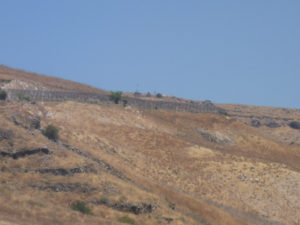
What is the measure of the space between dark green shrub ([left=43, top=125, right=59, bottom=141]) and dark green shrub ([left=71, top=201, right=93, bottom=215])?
1796cm

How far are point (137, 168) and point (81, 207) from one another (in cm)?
2282

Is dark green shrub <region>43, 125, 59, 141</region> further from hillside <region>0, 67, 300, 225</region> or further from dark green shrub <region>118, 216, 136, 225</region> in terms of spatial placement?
dark green shrub <region>118, 216, 136, 225</region>

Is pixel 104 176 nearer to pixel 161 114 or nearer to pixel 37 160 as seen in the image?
pixel 37 160

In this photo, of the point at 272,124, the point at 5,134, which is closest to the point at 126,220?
the point at 5,134

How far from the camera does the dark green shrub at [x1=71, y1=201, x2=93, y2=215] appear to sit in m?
34.7

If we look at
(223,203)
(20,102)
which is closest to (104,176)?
(223,203)

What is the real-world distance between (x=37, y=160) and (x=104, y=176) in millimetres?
5363

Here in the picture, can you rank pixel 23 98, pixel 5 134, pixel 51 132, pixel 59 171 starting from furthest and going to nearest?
pixel 23 98 → pixel 51 132 → pixel 5 134 → pixel 59 171

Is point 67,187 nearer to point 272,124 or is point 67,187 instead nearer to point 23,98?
point 23,98

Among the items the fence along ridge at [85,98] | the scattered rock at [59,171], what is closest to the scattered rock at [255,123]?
the fence along ridge at [85,98]

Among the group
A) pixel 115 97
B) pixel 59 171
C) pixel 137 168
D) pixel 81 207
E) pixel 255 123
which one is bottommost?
pixel 81 207

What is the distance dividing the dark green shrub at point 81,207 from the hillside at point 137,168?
491 millimetres

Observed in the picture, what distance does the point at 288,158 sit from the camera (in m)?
80.9

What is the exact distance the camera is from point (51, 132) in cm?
5319
